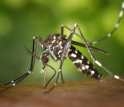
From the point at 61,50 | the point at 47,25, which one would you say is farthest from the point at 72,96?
the point at 47,25

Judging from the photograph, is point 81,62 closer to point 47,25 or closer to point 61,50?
point 61,50

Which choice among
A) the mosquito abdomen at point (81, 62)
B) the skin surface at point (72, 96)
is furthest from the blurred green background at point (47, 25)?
the skin surface at point (72, 96)

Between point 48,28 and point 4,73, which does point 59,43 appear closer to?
point 48,28

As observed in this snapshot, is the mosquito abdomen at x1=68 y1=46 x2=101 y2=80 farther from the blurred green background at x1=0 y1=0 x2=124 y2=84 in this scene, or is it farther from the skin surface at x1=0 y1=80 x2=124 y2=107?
the blurred green background at x1=0 y1=0 x2=124 y2=84

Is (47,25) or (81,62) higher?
(47,25)

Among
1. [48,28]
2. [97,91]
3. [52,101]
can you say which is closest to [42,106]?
[52,101]

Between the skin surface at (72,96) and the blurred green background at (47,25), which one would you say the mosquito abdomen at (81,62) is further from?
the blurred green background at (47,25)
